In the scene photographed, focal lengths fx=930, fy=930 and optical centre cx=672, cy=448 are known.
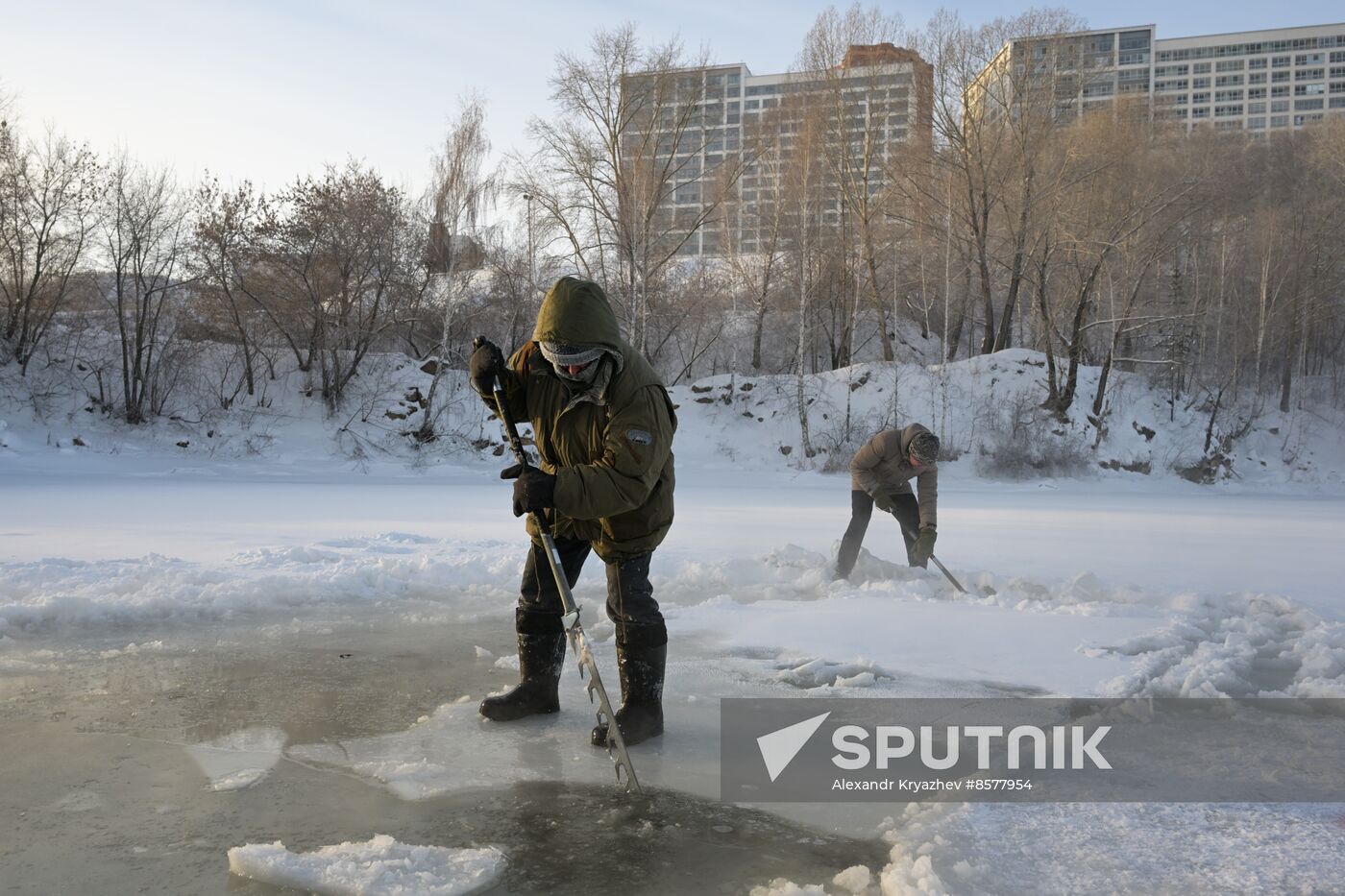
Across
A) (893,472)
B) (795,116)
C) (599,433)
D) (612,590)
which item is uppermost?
(795,116)

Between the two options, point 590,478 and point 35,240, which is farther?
point 35,240

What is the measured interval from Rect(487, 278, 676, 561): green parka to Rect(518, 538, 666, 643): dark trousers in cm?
8

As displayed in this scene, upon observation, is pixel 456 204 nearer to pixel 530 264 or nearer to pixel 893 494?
pixel 530 264

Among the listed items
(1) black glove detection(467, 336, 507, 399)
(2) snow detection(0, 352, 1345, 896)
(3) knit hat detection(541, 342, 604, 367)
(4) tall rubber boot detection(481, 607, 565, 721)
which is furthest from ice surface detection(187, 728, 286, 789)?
(3) knit hat detection(541, 342, 604, 367)

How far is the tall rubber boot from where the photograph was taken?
378cm

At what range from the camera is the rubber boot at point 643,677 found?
3586mm

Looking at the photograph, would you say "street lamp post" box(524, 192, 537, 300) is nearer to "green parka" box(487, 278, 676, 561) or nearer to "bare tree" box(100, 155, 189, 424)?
"bare tree" box(100, 155, 189, 424)

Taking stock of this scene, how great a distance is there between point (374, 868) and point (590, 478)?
1383 mm

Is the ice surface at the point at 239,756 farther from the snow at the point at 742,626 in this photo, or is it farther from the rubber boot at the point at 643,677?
the rubber boot at the point at 643,677

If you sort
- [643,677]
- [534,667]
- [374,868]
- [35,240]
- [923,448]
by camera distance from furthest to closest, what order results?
1. [35,240]
2. [923,448]
3. [534,667]
4. [643,677]
5. [374,868]

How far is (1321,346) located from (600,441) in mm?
37793

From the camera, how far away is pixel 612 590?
3.64m

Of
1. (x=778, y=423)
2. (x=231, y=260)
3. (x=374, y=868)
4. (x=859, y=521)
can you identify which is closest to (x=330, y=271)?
(x=231, y=260)

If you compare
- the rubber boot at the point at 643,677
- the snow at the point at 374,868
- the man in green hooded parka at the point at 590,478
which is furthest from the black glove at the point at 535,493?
the snow at the point at 374,868
